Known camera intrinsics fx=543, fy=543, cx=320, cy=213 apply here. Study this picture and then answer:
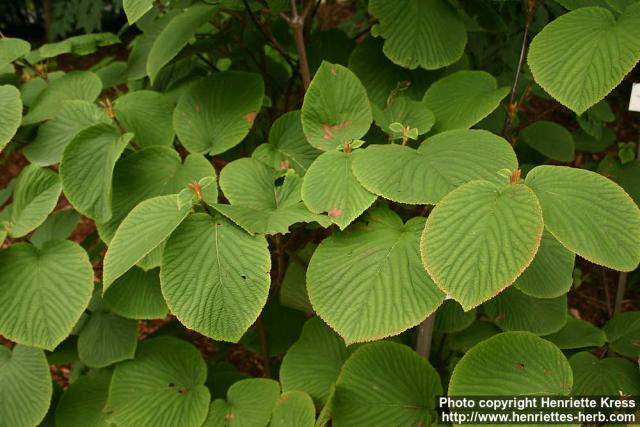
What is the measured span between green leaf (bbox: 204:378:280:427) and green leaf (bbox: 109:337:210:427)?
0.10 ft

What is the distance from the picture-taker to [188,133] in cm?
104

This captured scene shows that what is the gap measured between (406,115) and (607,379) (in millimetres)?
565

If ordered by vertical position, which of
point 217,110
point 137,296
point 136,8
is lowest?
point 137,296

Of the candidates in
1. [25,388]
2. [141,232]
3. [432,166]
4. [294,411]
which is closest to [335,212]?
[432,166]

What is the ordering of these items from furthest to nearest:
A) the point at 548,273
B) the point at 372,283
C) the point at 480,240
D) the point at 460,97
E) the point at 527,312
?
1. the point at 527,312
2. the point at 460,97
3. the point at 548,273
4. the point at 372,283
5. the point at 480,240

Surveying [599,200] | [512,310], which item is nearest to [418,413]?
[512,310]

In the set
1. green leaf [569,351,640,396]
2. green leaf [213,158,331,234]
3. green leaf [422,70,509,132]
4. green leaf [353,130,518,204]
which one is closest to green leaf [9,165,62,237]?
green leaf [213,158,331,234]

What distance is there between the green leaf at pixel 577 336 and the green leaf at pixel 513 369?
324 millimetres

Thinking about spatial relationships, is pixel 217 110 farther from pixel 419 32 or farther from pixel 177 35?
pixel 419 32

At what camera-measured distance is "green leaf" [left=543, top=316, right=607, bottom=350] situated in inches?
40.9

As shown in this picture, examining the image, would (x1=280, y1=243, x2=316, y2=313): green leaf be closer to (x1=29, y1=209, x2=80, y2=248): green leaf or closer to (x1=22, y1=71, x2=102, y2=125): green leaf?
(x1=29, y1=209, x2=80, y2=248): green leaf

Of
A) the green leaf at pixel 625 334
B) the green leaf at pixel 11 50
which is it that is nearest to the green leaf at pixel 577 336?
the green leaf at pixel 625 334

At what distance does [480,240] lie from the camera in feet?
2.07

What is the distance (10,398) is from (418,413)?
2.56ft
